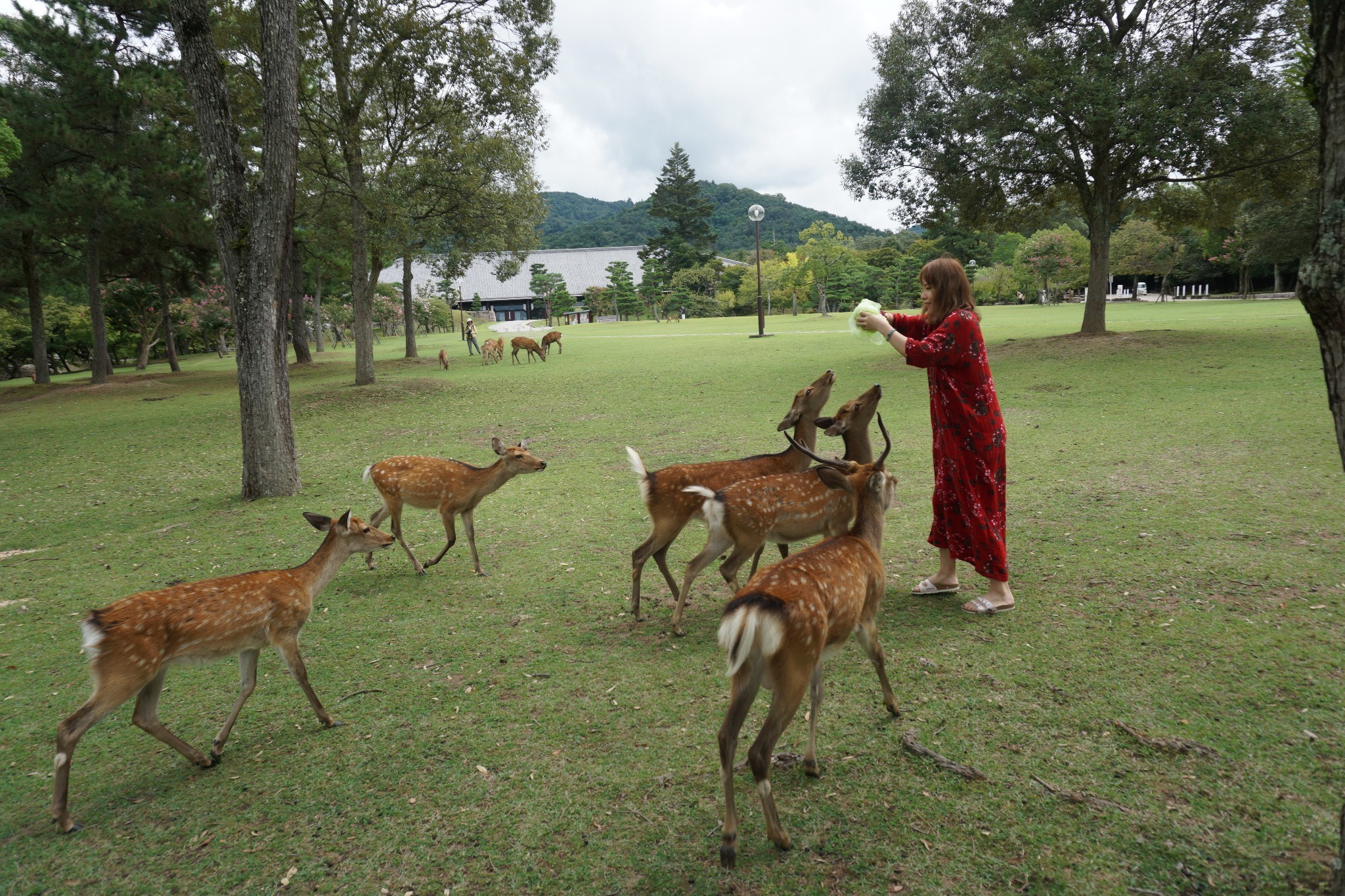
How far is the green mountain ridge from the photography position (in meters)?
92.4

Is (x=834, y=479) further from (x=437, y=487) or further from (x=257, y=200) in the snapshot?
(x=257, y=200)

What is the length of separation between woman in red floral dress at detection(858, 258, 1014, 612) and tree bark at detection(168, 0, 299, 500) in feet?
19.6

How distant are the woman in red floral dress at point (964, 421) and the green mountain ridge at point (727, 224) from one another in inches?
3404

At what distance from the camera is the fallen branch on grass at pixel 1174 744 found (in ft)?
9.41

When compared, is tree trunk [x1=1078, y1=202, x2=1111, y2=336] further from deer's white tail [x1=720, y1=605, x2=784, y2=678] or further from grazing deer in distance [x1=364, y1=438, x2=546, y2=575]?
deer's white tail [x1=720, y1=605, x2=784, y2=678]

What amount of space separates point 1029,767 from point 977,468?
71.8 inches

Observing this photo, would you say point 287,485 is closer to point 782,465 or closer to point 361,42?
point 782,465

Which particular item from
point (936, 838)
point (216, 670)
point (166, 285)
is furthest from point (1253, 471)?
point (166, 285)

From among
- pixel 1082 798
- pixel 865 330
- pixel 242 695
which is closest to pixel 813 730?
pixel 1082 798

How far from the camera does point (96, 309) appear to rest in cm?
1942

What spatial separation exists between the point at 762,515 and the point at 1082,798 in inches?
76.0

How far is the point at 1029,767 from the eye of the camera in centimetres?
288

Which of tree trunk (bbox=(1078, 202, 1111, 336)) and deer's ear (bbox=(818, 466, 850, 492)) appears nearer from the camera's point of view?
deer's ear (bbox=(818, 466, 850, 492))

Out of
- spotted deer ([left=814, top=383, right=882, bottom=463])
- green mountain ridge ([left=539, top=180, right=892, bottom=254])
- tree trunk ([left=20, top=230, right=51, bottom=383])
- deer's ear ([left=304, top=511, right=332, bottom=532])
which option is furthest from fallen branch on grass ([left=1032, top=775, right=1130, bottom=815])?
green mountain ridge ([left=539, top=180, right=892, bottom=254])
